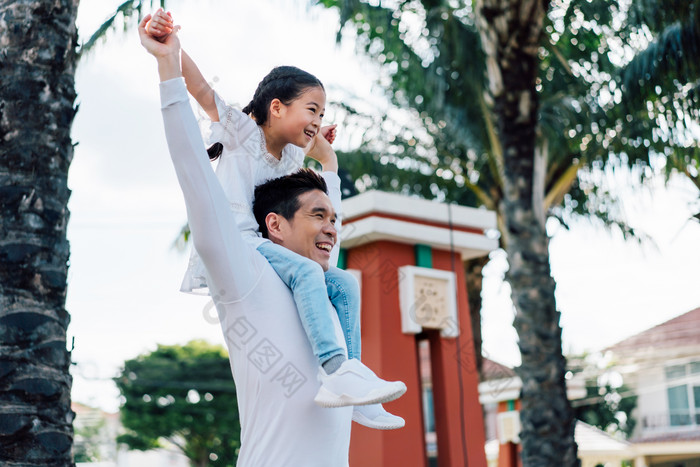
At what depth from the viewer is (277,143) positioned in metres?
2.23

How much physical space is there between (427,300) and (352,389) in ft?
16.3

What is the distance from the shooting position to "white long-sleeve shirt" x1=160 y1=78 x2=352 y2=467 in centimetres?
163

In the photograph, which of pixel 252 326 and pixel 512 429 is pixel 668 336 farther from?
pixel 252 326

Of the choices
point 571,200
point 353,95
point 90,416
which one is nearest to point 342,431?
point 353,95

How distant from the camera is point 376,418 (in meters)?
1.94

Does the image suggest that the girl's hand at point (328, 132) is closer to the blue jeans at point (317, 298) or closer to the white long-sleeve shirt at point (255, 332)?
the blue jeans at point (317, 298)

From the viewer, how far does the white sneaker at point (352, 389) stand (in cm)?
164

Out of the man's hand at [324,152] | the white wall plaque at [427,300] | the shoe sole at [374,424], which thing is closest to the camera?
the shoe sole at [374,424]

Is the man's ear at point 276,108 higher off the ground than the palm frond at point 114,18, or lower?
lower

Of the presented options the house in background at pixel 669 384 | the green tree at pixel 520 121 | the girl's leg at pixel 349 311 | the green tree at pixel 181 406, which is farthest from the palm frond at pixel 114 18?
the green tree at pixel 181 406

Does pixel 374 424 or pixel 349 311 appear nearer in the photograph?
pixel 374 424

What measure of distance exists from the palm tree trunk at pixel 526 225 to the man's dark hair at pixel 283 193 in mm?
5533

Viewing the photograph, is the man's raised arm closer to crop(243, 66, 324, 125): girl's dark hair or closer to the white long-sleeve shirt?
the white long-sleeve shirt

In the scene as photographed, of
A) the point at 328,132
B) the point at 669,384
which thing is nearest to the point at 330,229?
the point at 328,132
